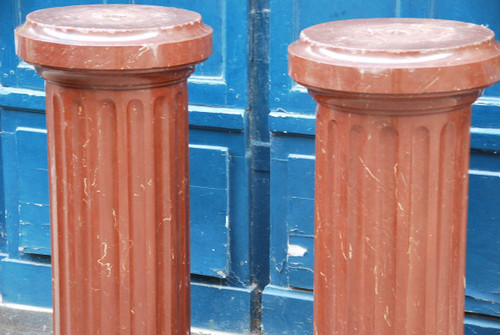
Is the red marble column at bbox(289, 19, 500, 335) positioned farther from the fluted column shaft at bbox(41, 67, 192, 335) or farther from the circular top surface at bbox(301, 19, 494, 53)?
the fluted column shaft at bbox(41, 67, 192, 335)

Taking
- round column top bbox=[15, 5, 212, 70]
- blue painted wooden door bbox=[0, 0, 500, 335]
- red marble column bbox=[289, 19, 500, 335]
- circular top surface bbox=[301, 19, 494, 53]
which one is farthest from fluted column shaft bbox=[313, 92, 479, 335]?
blue painted wooden door bbox=[0, 0, 500, 335]

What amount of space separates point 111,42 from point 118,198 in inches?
19.3

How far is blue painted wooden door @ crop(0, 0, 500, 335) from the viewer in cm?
342

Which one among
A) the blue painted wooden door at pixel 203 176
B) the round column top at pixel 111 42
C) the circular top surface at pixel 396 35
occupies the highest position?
the circular top surface at pixel 396 35

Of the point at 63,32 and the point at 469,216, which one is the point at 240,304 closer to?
the point at 469,216

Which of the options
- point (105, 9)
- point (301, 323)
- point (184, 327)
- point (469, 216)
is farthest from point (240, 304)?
point (105, 9)

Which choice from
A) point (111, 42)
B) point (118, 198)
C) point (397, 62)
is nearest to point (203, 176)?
point (118, 198)

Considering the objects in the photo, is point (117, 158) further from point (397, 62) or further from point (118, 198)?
point (397, 62)

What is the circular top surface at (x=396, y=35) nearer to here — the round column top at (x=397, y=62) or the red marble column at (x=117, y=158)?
the round column top at (x=397, y=62)

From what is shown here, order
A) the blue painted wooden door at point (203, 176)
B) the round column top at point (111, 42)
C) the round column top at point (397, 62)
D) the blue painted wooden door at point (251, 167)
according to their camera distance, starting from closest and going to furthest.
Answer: the round column top at point (397, 62)
the round column top at point (111, 42)
the blue painted wooden door at point (251, 167)
the blue painted wooden door at point (203, 176)

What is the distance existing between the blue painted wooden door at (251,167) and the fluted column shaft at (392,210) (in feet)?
2.84

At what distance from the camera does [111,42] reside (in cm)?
265

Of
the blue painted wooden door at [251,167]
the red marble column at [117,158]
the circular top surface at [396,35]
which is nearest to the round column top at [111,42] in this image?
the red marble column at [117,158]

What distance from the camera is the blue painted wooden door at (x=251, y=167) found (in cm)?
342
